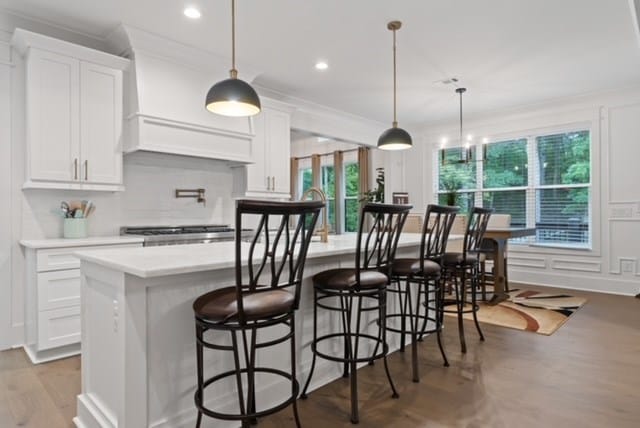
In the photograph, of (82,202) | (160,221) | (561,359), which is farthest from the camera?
(160,221)

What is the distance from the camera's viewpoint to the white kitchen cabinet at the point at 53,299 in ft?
9.35

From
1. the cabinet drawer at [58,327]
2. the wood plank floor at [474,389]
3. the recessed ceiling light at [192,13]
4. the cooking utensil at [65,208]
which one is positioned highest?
the recessed ceiling light at [192,13]

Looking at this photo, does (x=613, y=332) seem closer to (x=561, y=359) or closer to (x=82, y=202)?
(x=561, y=359)

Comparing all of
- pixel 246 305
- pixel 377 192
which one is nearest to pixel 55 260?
pixel 246 305

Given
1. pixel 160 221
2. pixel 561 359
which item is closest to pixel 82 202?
pixel 160 221

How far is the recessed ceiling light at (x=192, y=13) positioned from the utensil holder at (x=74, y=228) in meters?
1.98

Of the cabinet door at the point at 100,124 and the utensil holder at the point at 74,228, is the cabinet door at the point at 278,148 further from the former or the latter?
the utensil holder at the point at 74,228

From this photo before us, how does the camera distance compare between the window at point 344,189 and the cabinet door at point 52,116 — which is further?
the window at point 344,189

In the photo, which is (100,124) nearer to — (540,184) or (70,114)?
(70,114)

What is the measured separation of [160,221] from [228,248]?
2128mm

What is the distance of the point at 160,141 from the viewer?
356 cm

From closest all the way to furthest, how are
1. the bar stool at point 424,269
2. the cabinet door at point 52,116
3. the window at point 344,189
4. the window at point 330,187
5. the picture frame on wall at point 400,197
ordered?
the bar stool at point 424,269 < the cabinet door at point 52,116 < the picture frame on wall at point 400,197 < the window at point 344,189 < the window at point 330,187

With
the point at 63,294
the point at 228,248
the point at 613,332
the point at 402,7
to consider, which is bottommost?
the point at 613,332

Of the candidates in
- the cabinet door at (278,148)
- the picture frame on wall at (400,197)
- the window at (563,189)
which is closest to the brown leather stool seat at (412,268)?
the cabinet door at (278,148)
